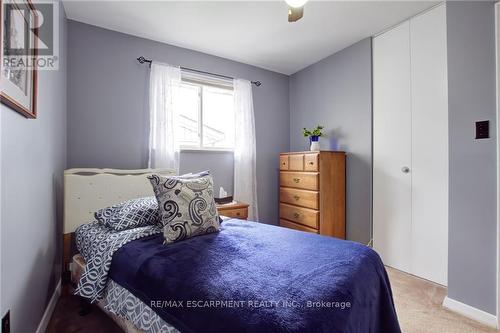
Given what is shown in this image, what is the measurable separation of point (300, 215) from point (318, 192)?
42 cm

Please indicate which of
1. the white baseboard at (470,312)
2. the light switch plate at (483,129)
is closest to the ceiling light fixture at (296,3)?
the light switch plate at (483,129)

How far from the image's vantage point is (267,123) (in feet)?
12.1

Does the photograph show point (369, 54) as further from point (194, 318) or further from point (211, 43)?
point (194, 318)

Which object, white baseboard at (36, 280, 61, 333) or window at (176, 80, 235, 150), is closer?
white baseboard at (36, 280, 61, 333)

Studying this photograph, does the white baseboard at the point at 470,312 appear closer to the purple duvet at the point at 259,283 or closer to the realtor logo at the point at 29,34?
the purple duvet at the point at 259,283

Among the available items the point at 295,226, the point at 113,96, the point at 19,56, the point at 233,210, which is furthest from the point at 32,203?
the point at 295,226

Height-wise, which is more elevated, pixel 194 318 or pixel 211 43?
pixel 211 43

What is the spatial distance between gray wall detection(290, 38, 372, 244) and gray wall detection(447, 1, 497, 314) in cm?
91

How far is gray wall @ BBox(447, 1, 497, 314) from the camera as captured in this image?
68.8 inches

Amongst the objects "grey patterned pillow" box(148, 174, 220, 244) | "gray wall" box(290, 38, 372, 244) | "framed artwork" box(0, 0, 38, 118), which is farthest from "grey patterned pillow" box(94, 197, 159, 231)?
"gray wall" box(290, 38, 372, 244)

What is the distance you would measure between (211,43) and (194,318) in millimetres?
2812

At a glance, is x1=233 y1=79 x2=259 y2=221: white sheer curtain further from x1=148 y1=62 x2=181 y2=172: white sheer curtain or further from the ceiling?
x1=148 y1=62 x2=181 y2=172: white sheer curtain

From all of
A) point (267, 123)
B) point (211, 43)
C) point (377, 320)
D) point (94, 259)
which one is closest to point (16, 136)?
point (94, 259)

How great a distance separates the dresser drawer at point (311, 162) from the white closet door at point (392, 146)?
2.09ft
